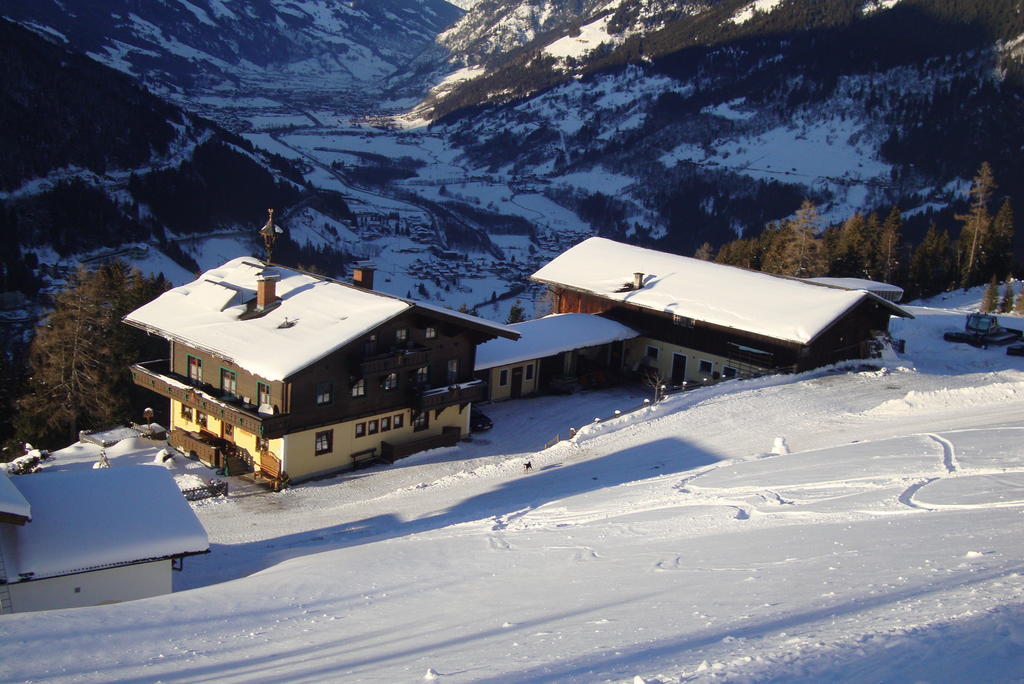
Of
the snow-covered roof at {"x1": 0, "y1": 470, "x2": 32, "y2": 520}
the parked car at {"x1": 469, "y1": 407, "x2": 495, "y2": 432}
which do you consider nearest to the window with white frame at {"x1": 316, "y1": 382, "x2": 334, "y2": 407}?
the parked car at {"x1": 469, "y1": 407, "x2": 495, "y2": 432}

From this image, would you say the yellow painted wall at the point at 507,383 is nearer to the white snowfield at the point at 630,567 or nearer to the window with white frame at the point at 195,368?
the white snowfield at the point at 630,567

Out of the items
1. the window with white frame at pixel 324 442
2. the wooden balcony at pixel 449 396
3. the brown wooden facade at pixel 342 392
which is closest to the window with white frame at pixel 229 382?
the brown wooden facade at pixel 342 392

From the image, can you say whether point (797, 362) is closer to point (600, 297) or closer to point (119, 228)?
point (600, 297)

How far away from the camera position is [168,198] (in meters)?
123

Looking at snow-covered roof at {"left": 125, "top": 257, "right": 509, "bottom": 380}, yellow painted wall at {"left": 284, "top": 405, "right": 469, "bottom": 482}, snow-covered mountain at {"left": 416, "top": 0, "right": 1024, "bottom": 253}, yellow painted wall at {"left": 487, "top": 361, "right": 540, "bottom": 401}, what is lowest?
yellow painted wall at {"left": 284, "top": 405, "right": 469, "bottom": 482}

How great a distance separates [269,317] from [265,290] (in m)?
1.27

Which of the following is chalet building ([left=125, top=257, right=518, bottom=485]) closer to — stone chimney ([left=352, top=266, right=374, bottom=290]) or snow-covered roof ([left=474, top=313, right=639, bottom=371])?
snow-covered roof ([left=474, top=313, right=639, bottom=371])

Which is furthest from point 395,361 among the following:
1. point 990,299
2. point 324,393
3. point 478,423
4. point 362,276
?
point 990,299

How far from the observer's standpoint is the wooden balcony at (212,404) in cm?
2909

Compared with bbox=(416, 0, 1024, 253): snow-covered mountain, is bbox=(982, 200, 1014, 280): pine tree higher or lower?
lower

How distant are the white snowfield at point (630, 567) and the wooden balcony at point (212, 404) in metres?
2.37

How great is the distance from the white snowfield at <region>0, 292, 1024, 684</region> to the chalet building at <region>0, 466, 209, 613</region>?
126 centimetres

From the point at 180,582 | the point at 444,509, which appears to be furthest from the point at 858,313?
the point at 180,582

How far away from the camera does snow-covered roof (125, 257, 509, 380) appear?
30078 mm
